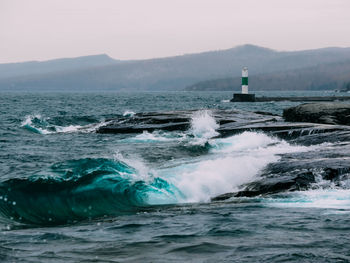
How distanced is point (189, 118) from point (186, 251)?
67.7 ft

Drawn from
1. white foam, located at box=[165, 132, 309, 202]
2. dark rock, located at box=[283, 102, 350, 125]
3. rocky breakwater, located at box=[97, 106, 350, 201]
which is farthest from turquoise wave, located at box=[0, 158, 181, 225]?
dark rock, located at box=[283, 102, 350, 125]

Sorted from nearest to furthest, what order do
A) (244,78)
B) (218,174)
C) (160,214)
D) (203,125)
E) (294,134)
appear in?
(160,214) → (218,174) → (294,134) → (203,125) → (244,78)

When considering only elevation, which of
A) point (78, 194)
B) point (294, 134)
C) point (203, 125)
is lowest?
point (78, 194)

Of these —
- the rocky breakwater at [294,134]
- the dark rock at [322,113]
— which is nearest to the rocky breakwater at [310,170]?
the rocky breakwater at [294,134]

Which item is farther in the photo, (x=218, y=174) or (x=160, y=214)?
(x=218, y=174)

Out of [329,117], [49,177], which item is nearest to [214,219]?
[49,177]

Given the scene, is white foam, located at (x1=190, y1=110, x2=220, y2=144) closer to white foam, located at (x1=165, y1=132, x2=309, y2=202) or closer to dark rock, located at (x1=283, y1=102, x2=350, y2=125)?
dark rock, located at (x1=283, y1=102, x2=350, y2=125)

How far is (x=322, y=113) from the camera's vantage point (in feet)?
75.8

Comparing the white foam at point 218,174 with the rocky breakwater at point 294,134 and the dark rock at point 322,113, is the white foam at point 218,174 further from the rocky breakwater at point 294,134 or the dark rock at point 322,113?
the dark rock at point 322,113

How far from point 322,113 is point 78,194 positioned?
14766 mm

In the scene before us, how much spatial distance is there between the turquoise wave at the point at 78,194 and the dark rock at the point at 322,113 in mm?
12551

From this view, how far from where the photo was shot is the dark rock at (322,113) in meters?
22.7

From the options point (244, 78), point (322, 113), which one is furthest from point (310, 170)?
point (244, 78)

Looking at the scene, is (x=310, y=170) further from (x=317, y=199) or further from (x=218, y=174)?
(x=218, y=174)
